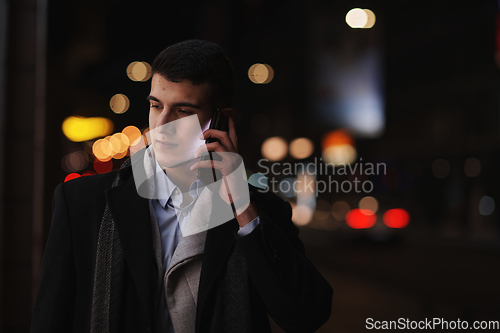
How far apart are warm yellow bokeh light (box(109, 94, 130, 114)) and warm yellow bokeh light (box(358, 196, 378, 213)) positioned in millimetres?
18073

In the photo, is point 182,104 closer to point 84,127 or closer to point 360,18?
point 84,127

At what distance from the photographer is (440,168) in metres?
23.6

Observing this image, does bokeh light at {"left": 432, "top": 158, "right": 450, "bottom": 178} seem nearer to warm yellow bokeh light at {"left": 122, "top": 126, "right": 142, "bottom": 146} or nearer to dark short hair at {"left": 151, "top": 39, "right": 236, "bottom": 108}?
warm yellow bokeh light at {"left": 122, "top": 126, "right": 142, "bottom": 146}

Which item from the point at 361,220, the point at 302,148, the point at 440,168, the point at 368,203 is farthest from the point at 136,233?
the point at 440,168

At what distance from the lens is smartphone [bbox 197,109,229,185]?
71.2 inches

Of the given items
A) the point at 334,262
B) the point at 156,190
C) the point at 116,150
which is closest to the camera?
the point at 156,190

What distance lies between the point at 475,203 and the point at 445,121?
6.06 metres

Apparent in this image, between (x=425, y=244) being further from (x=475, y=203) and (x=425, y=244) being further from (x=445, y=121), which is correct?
(x=445, y=121)

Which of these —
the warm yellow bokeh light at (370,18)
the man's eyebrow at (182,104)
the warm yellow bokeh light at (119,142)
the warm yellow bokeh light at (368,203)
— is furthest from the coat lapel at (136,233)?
the warm yellow bokeh light at (368,203)

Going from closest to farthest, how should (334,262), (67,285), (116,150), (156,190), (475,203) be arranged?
(67,285) < (156,190) < (116,150) < (334,262) < (475,203)

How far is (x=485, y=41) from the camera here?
22.3 meters

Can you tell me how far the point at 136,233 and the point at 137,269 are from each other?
6.1 inches

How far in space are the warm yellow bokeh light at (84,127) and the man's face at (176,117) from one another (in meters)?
2.33

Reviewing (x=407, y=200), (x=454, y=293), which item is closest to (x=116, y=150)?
(x=454, y=293)
